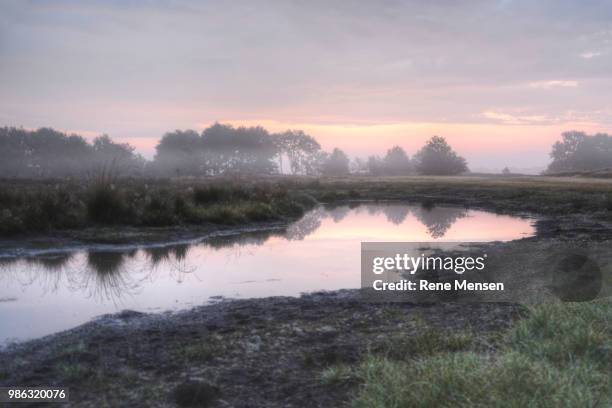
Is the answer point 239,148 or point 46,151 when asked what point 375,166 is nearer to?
point 239,148

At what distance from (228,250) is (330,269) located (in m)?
3.54

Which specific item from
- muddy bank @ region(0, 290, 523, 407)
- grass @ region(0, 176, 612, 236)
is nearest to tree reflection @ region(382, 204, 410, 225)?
grass @ region(0, 176, 612, 236)

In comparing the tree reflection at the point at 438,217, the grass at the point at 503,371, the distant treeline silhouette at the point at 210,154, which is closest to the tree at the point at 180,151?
the distant treeline silhouette at the point at 210,154

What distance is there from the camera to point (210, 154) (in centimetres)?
9812

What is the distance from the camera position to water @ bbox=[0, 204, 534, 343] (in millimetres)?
8172

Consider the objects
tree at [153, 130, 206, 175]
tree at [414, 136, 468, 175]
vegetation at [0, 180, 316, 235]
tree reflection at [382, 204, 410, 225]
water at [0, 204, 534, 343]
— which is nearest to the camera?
water at [0, 204, 534, 343]

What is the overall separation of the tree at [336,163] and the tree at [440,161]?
2092 centimetres

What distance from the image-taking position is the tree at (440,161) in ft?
319

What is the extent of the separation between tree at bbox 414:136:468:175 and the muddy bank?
92014 millimetres

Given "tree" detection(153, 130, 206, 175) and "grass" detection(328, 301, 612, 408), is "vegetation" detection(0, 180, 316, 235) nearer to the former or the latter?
"grass" detection(328, 301, 612, 408)

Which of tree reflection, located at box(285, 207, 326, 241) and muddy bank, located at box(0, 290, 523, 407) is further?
tree reflection, located at box(285, 207, 326, 241)

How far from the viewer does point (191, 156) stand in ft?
307

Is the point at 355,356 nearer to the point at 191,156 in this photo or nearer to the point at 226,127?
the point at 191,156

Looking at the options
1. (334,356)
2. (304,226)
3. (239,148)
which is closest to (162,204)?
(304,226)
